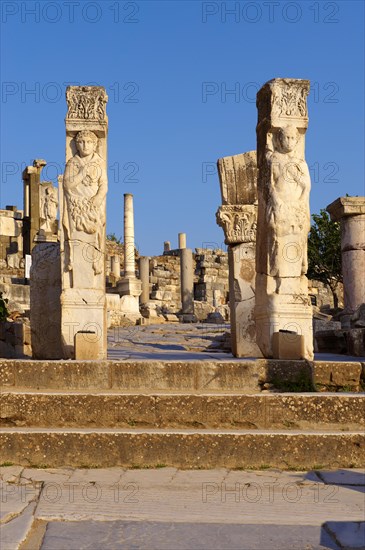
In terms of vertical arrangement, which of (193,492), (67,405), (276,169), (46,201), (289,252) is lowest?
(193,492)

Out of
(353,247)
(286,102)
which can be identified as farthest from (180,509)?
(353,247)

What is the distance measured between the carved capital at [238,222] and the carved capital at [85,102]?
12.7 ft

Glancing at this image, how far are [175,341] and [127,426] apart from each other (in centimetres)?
1024

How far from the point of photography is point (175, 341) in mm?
15648

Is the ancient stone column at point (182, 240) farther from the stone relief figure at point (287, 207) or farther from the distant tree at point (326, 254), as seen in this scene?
the stone relief figure at point (287, 207)

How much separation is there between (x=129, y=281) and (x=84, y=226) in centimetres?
1991

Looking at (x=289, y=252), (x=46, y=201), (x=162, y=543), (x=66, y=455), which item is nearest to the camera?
(x=162, y=543)

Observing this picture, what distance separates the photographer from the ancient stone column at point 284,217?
7852mm

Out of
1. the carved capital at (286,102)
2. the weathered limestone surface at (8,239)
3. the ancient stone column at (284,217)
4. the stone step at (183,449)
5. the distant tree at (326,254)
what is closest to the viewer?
the stone step at (183,449)

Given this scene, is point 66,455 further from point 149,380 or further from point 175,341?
point 175,341

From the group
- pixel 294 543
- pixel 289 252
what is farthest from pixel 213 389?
pixel 294 543

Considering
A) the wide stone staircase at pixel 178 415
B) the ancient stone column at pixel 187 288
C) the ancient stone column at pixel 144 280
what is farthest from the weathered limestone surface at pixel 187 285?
the wide stone staircase at pixel 178 415

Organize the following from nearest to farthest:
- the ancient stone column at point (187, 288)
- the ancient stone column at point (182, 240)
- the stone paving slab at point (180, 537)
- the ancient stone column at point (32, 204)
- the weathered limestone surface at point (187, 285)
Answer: the stone paving slab at point (180, 537) → the ancient stone column at point (32, 204) → the ancient stone column at point (187, 288) → the weathered limestone surface at point (187, 285) → the ancient stone column at point (182, 240)

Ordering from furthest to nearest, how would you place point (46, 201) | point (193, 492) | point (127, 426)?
1. point (46, 201)
2. point (127, 426)
3. point (193, 492)
